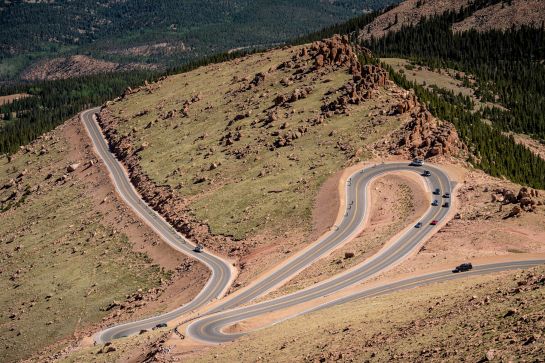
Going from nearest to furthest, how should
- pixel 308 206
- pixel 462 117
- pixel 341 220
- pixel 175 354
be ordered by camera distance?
pixel 175 354
pixel 341 220
pixel 308 206
pixel 462 117

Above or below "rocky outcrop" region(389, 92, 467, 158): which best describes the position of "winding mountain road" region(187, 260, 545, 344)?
below

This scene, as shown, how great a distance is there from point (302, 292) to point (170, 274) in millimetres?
33421

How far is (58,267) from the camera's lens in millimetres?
137250

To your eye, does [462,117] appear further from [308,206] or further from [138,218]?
[138,218]

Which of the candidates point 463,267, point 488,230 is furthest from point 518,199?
point 463,267

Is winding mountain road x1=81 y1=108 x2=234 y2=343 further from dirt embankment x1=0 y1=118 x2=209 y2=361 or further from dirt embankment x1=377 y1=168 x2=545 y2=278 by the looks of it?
dirt embankment x1=377 y1=168 x2=545 y2=278

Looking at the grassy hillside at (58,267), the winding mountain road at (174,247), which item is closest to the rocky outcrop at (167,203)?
the winding mountain road at (174,247)

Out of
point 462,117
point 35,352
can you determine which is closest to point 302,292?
point 35,352

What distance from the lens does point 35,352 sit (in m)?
108

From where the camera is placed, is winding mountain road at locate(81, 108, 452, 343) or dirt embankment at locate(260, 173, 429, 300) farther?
dirt embankment at locate(260, 173, 429, 300)

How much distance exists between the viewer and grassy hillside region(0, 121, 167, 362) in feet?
382

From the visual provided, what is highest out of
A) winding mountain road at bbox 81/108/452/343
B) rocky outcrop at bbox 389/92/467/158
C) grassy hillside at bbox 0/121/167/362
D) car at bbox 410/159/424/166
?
rocky outcrop at bbox 389/92/467/158

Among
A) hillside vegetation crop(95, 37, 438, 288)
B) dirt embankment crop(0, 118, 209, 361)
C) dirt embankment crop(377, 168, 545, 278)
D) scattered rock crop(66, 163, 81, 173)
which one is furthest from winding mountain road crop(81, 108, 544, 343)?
scattered rock crop(66, 163, 81, 173)

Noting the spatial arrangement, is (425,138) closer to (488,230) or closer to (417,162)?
(417,162)
